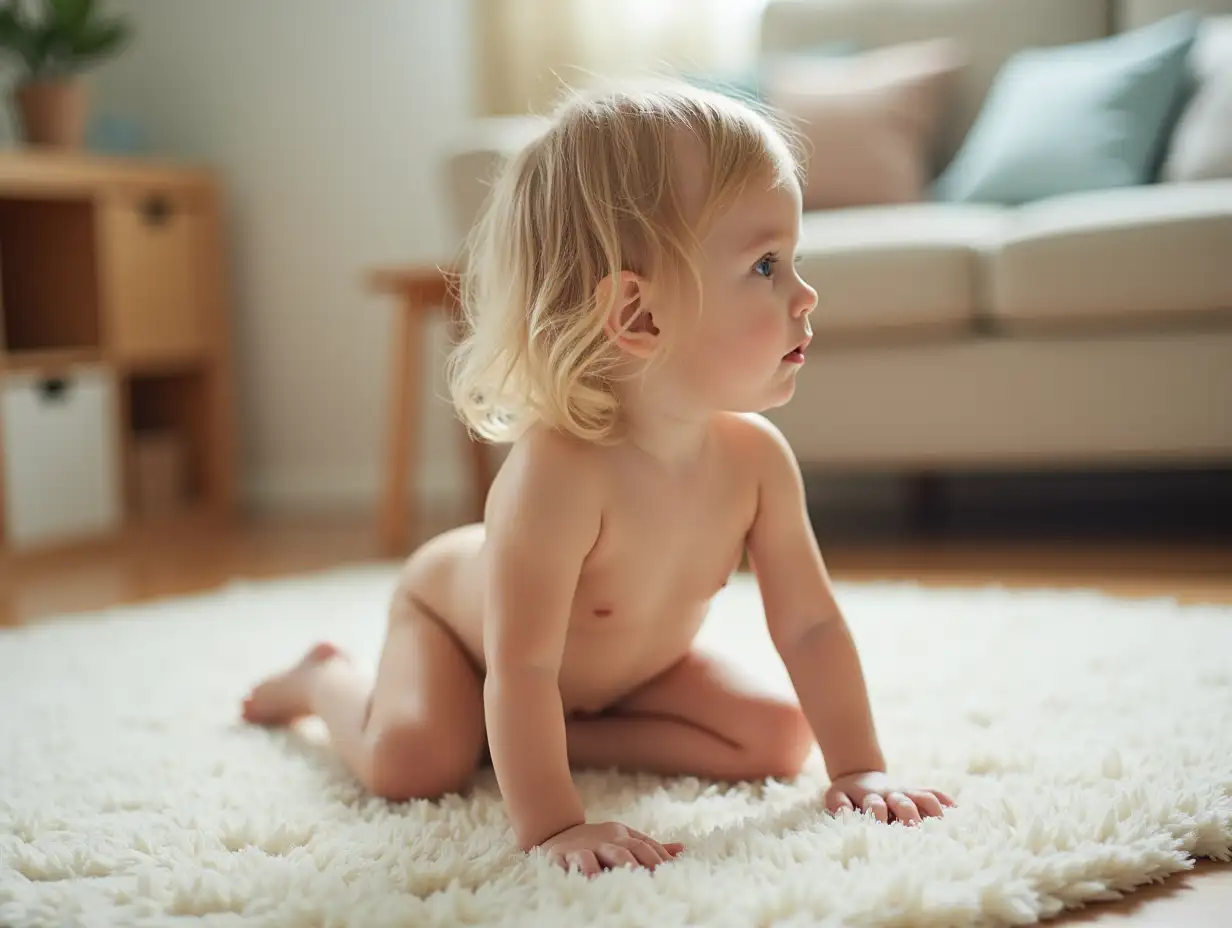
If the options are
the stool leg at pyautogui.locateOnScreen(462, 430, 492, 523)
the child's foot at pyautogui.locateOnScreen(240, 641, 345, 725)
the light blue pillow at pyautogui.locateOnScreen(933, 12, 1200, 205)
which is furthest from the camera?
the stool leg at pyautogui.locateOnScreen(462, 430, 492, 523)

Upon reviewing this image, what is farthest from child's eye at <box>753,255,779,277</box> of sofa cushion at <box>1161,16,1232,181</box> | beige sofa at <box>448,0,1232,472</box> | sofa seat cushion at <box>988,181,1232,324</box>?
sofa cushion at <box>1161,16,1232,181</box>

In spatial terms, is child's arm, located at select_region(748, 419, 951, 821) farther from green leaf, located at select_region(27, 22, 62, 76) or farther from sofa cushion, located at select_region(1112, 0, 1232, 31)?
green leaf, located at select_region(27, 22, 62, 76)

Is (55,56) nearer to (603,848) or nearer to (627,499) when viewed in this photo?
(627,499)

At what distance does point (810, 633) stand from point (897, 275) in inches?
42.6

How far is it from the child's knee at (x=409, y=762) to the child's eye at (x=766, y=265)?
1.37ft

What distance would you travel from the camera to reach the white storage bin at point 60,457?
8.69ft

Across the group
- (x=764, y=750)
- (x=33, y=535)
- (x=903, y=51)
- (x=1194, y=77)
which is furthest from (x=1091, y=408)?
(x=33, y=535)

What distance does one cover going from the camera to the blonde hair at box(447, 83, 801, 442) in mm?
→ 905

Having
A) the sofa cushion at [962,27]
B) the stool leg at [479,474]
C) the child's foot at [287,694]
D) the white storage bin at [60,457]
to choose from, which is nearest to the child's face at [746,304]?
the child's foot at [287,694]

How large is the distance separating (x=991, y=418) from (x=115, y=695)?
1261 millimetres

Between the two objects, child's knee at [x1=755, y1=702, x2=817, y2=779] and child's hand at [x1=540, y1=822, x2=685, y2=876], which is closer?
child's hand at [x1=540, y1=822, x2=685, y2=876]

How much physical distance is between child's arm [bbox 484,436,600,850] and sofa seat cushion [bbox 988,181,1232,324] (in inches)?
46.4

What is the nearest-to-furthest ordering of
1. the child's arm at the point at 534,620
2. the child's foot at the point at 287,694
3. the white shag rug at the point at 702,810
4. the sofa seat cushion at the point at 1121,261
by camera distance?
the white shag rug at the point at 702,810, the child's arm at the point at 534,620, the child's foot at the point at 287,694, the sofa seat cushion at the point at 1121,261

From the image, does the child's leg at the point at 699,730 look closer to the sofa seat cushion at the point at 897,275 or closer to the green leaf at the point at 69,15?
the sofa seat cushion at the point at 897,275
